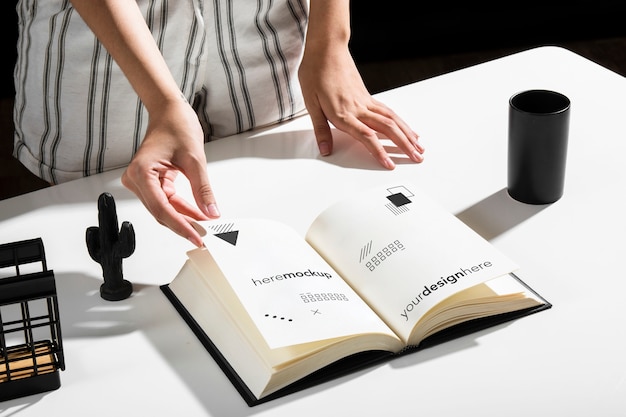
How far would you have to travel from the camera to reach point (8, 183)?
9.04 ft

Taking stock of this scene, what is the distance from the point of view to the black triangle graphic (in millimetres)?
1030

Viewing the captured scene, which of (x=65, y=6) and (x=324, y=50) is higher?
(x=65, y=6)

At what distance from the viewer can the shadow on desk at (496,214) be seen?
1.16 m

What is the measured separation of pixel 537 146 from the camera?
1166 mm

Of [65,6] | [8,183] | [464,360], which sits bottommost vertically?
[8,183]

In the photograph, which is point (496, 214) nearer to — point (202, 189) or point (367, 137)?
point (367, 137)

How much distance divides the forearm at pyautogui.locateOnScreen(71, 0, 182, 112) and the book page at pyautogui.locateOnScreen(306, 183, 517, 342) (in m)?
0.31

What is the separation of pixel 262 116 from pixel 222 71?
0.10 metres

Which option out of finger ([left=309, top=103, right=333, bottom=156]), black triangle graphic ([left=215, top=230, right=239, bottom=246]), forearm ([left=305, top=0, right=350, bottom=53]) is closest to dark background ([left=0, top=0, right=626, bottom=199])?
forearm ([left=305, top=0, right=350, bottom=53])

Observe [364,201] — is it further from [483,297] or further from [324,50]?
[324,50]

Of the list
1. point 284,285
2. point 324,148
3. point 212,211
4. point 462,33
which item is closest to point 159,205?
point 212,211

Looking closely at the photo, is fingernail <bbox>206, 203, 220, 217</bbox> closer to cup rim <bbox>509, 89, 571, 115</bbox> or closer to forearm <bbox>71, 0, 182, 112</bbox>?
forearm <bbox>71, 0, 182, 112</bbox>

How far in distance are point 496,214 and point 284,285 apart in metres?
0.36

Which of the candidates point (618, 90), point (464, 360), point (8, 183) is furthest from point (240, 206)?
point (8, 183)
